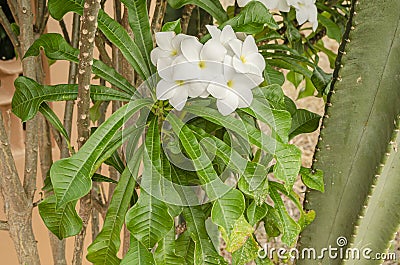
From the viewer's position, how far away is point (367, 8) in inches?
34.9

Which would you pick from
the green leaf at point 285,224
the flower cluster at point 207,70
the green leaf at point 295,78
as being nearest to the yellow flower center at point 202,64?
the flower cluster at point 207,70

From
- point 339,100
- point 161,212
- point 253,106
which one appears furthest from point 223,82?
point 339,100

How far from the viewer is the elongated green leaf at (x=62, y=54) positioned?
78cm

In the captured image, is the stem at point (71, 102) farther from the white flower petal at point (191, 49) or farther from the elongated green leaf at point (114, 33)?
the white flower petal at point (191, 49)

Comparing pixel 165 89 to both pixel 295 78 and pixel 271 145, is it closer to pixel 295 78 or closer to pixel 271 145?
pixel 271 145

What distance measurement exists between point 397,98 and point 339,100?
86 millimetres

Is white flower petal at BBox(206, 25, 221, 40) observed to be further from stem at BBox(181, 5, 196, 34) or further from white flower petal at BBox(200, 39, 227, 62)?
stem at BBox(181, 5, 196, 34)

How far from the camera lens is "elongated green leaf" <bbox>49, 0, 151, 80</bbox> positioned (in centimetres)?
78

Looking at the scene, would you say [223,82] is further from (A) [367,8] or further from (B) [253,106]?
(A) [367,8]

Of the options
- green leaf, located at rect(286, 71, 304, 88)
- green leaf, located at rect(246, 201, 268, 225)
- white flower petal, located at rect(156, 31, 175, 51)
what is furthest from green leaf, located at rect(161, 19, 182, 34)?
green leaf, located at rect(286, 71, 304, 88)

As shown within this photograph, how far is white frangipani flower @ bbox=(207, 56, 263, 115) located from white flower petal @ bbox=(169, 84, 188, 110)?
3 centimetres

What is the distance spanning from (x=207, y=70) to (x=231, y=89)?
0.12 feet

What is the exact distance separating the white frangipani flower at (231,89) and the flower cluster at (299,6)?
165 millimetres

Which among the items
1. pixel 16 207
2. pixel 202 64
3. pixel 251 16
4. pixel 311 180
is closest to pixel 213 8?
pixel 251 16
